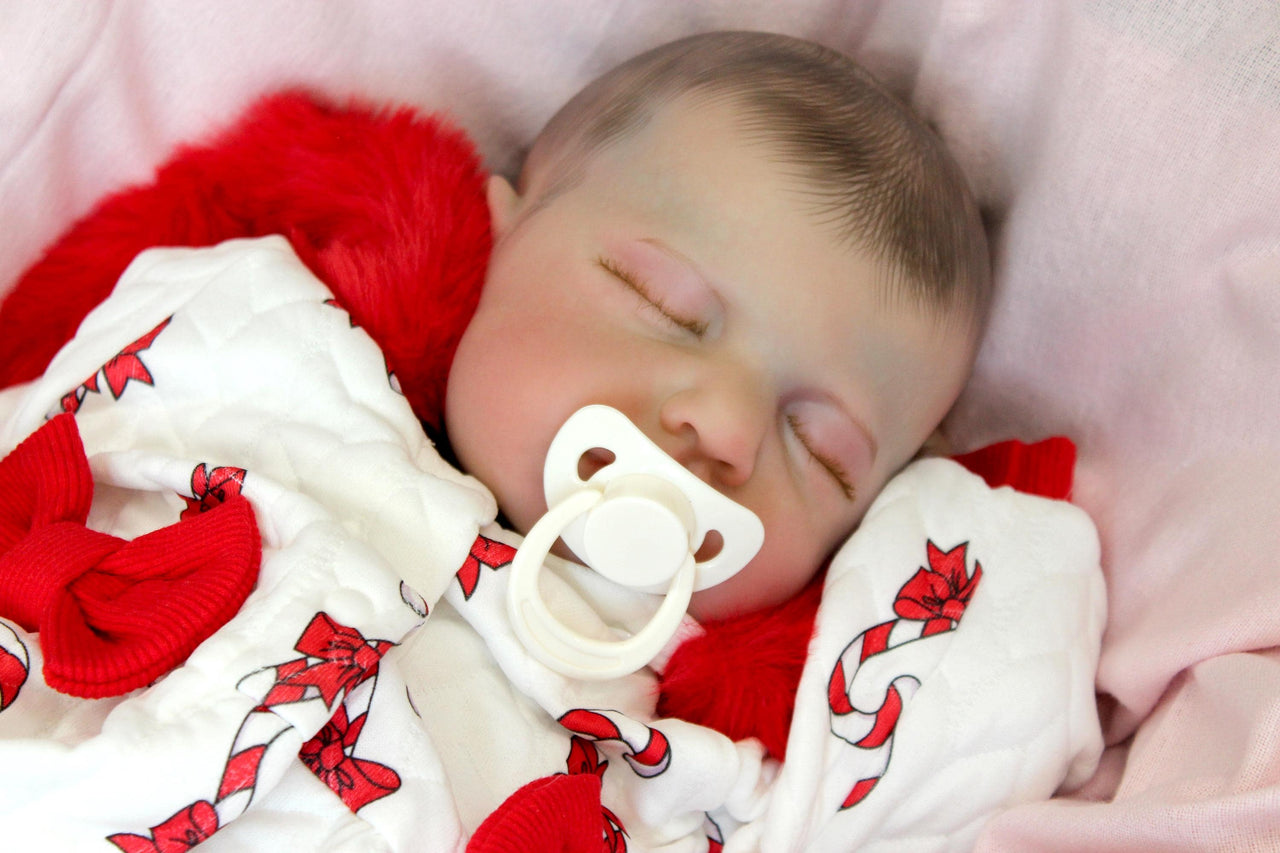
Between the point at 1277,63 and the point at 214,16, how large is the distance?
1.04m

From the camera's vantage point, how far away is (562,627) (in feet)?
2.99

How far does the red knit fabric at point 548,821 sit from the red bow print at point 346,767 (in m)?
0.08

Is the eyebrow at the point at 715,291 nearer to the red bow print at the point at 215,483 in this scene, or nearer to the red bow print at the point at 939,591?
the red bow print at the point at 939,591

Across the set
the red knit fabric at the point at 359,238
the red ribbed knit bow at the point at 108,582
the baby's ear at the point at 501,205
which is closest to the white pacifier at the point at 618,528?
the red knit fabric at the point at 359,238

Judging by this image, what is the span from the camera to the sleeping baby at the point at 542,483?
2.62ft

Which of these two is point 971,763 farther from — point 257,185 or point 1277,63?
point 257,185

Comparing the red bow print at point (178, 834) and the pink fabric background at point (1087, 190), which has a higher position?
the pink fabric background at point (1087, 190)

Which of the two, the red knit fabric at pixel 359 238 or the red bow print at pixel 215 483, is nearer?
the red bow print at pixel 215 483

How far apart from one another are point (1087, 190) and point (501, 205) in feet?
2.01

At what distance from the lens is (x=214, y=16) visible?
1188 millimetres

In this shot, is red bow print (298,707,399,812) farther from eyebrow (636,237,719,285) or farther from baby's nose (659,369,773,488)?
eyebrow (636,237,719,285)

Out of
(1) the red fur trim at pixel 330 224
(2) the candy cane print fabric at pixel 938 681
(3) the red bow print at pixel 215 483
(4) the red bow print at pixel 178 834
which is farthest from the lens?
(1) the red fur trim at pixel 330 224

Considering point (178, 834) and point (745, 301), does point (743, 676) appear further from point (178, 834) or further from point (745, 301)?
point (178, 834)

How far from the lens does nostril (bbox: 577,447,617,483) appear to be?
0.97 meters
